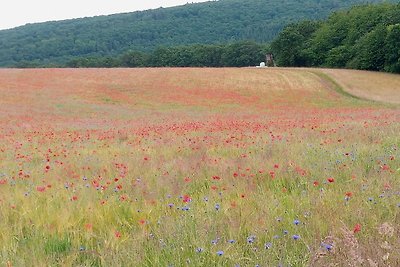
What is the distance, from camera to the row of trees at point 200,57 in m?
116

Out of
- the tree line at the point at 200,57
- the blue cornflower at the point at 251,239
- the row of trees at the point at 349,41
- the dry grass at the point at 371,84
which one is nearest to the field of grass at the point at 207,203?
the blue cornflower at the point at 251,239

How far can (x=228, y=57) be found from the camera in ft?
388

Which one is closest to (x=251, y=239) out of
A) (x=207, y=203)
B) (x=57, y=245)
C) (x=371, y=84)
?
(x=207, y=203)

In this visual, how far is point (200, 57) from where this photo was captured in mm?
117812

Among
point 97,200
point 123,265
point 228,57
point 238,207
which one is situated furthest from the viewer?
point 228,57

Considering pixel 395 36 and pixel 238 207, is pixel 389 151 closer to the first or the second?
pixel 238 207

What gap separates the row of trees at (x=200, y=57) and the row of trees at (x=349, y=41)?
2599cm

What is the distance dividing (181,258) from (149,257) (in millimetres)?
268

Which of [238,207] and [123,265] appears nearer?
[123,265]

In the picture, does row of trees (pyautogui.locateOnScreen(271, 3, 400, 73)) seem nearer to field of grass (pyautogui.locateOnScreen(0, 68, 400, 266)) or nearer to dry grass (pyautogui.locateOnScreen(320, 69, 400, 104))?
dry grass (pyautogui.locateOnScreen(320, 69, 400, 104))

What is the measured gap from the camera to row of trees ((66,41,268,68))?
4569 inches

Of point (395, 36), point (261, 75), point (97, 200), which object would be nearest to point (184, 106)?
point (261, 75)

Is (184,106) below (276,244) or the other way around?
below

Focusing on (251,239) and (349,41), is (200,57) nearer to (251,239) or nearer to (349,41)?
(349,41)
